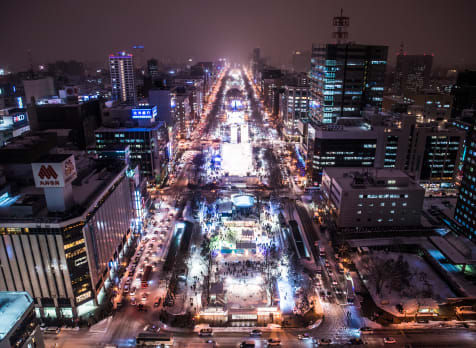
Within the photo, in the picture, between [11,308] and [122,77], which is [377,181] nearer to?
[11,308]

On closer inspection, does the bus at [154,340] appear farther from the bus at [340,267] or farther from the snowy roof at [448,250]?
the snowy roof at [448,250]

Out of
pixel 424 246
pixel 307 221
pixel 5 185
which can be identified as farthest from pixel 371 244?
pixel 5 185

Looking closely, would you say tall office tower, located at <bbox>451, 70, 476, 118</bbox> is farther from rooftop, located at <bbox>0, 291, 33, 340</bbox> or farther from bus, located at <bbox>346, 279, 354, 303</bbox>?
rooftop, located at <bbox>0, 291, 33, 340</bbox>

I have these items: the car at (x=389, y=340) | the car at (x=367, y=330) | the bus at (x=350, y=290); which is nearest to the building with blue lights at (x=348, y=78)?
the bus at (x=350, y=290)

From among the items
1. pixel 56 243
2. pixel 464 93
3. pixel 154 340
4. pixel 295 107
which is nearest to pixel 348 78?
pixel 295 107

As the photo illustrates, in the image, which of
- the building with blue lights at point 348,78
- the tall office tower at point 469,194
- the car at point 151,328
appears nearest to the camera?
the car at point 151,328
